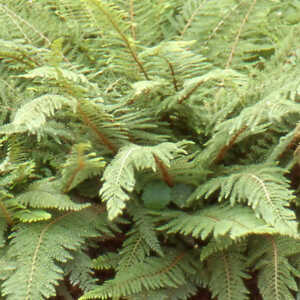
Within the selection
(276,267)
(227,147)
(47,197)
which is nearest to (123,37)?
(227,147)

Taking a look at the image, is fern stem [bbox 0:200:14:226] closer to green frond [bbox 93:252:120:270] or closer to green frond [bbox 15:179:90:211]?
green frond [bbox 15:179:90:211]

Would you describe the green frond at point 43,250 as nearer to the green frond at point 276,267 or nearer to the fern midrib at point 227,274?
the fern midrib at point 227,274

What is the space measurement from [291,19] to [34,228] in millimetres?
2015

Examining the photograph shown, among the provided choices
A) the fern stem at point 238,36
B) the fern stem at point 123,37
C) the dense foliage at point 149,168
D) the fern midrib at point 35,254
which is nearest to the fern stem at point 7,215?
the dense foliage at point 149,168

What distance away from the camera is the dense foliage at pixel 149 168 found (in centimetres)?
171

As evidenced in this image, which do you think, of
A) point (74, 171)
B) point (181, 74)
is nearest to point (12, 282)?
point (74, 171)

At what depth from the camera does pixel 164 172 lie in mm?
1916

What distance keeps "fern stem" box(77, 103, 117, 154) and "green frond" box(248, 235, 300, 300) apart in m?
0.82

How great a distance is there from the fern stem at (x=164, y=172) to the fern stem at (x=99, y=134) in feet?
0.94

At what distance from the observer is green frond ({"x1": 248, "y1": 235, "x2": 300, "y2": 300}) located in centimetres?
174

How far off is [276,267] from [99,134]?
0.97 metres

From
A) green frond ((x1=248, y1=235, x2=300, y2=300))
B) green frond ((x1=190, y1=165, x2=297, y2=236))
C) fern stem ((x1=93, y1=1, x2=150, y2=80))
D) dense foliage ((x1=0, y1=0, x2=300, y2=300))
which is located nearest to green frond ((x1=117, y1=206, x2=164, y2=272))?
dense foliage ((x1=0, y1=0, x2=300, y2=300))

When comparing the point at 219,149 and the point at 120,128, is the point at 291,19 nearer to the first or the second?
the point at 219,149

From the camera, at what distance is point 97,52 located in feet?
8.47
